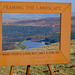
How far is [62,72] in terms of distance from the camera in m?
5.84

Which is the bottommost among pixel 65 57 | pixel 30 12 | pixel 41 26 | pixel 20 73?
pixel 20 73

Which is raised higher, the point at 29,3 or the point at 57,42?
the point at 29,3

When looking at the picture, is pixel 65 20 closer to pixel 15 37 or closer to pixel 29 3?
pixel 29 3

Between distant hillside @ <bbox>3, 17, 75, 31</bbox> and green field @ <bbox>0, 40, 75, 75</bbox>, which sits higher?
distant hillside @ <bbox>3, 17, 75, 31</bbox>

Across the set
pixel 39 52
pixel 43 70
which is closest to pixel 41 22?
pixel 39 52

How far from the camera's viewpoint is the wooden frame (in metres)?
4.01

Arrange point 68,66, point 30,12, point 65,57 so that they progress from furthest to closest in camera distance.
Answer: point 68,66, point 65,57, point 30,12

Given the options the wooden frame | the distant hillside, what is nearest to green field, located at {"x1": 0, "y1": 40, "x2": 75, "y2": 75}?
the wooden frame

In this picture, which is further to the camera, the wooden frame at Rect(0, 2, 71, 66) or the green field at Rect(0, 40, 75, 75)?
the green field at Rect(0, 40, 75, 75)

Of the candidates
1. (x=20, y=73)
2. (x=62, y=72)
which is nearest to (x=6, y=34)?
(x=20, y=73)

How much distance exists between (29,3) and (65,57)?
151cm

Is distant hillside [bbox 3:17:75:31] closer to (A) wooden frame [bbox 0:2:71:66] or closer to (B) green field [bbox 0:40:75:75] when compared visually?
(A) wooden frame [bbox 0:2:71:66]

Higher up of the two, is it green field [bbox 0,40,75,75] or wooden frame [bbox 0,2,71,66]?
wooden frame [bbox 0,2,71,66]

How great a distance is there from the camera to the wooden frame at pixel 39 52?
158 inches
